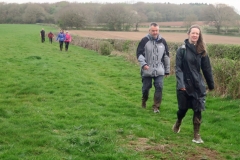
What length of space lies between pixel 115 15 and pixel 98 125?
7509 cm

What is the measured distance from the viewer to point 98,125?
7.19m

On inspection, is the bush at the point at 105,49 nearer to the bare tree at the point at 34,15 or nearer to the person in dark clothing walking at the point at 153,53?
the person in dark clothing walking at the point at 153,53

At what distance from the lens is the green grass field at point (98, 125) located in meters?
5.64

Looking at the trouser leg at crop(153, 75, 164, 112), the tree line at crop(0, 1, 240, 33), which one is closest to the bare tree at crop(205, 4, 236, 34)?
the tree line at crop(0, 1, 240, 33)

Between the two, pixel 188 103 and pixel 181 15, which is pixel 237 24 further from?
pixel 188 103

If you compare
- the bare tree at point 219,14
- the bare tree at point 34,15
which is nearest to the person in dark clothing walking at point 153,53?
the bare tree at point 219,14

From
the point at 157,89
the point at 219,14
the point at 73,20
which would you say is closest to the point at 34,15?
the point at 73,20

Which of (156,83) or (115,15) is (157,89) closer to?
(156,83)

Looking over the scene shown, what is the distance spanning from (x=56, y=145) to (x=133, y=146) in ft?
4.77

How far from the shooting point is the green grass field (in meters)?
5.64

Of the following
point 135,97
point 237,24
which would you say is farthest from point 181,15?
point 135,97

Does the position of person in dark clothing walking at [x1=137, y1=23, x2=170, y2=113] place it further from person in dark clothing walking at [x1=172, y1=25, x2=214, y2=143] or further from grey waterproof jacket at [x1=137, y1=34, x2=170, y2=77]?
person in dark clothing walking at [x1=172, y1=25, x2=214, y2=143]

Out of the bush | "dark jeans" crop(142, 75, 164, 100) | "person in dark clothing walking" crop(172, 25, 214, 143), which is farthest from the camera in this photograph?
the bush

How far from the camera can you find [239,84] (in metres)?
9.66
